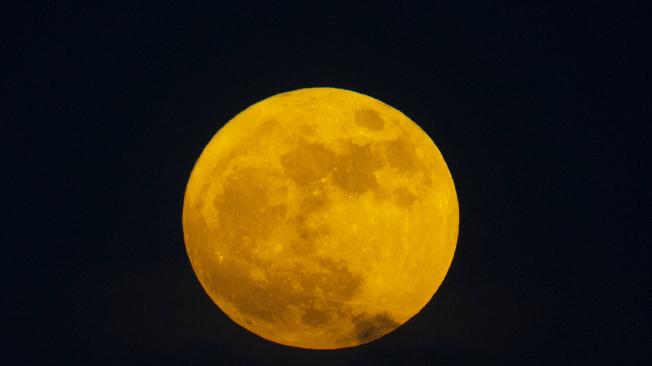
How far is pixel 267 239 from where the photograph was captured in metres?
4.42

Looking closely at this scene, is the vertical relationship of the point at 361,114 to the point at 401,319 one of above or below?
above

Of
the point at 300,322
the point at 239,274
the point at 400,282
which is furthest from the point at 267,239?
the point at 400,282

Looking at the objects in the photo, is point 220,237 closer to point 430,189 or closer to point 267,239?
point 267,239

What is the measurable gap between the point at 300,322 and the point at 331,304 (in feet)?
0.89

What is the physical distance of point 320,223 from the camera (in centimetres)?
437

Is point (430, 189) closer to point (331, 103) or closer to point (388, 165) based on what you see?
point (388, 165)

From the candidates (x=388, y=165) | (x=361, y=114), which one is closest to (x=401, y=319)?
(x=388, y=165)

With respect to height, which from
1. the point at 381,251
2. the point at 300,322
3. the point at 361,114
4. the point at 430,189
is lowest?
the point at 300,322

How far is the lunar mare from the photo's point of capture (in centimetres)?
440

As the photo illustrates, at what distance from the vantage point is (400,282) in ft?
15.1

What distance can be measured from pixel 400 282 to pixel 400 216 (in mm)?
456

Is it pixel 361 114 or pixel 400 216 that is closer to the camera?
pixel 400 216

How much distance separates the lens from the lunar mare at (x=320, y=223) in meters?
4.40

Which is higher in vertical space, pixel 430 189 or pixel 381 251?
Answer: pixel 430 189
